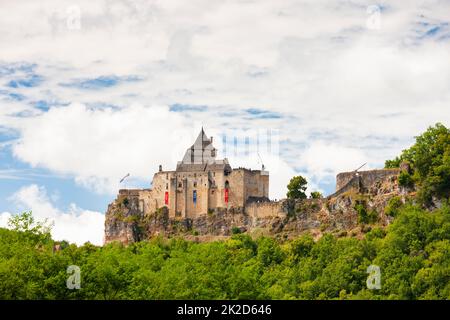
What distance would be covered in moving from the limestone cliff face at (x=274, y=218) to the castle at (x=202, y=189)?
1005 mm

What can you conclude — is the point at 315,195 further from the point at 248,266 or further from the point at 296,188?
the point at 248,266

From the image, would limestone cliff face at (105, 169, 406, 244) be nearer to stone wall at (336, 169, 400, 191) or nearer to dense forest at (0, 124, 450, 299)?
stone wall at (336, 169, 400, 191)

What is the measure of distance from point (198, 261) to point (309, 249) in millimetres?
18729

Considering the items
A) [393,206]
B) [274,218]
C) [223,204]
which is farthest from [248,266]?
[223,204]

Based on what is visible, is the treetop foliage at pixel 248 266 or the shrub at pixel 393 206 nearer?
the treetop foliage at pixel 248 266

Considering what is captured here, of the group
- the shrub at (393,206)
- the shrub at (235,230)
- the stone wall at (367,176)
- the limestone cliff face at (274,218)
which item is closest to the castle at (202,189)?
the limestone cliff face at (274,218)

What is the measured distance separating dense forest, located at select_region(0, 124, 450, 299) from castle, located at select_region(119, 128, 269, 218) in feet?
22.1

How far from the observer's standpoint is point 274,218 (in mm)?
131000

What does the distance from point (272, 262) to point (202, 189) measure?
1923cm

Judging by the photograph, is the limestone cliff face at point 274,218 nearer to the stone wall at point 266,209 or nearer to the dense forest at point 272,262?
the stone wall at point 266,209

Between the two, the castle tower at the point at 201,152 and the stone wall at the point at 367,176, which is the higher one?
the castle tower at the point at 201,152

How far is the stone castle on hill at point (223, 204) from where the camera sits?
124562 millimetres

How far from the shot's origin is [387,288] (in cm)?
10312
